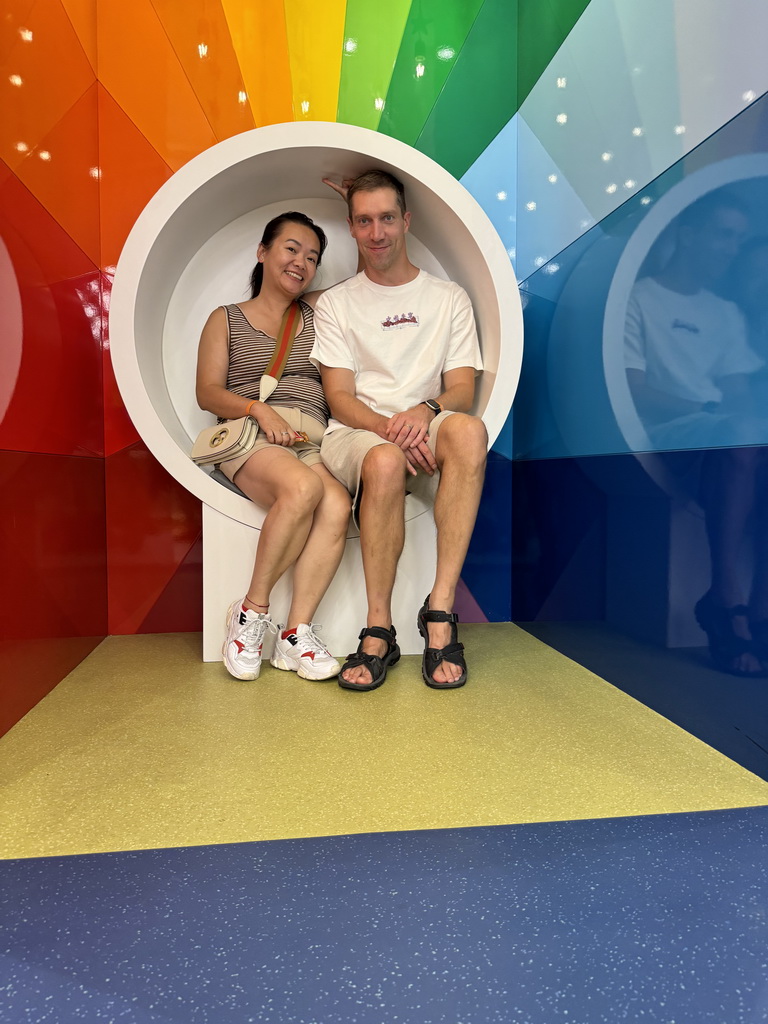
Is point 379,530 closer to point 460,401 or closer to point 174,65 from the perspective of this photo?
point 460,401

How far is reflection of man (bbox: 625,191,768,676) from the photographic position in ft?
3.70

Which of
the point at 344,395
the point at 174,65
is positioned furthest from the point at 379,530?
the point at 174,65

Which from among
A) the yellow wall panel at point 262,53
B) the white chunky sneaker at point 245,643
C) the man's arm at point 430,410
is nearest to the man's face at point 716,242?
the man's arm at point 430,410

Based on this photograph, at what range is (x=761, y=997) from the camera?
621 mm

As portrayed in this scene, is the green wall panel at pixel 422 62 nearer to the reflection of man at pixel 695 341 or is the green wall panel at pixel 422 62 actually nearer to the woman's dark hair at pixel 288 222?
the woman's dark hair at pixel 288 222

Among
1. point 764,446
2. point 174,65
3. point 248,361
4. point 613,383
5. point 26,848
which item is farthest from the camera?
point 174,65

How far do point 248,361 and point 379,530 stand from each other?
659 mm

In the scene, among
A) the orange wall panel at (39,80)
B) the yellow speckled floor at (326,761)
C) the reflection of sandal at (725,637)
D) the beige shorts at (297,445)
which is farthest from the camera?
the beige shorts at (297,445)

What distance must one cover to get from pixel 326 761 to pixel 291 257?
1394mm

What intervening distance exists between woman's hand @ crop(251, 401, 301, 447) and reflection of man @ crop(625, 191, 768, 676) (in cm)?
87

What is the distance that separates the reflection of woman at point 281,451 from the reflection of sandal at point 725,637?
0.78m

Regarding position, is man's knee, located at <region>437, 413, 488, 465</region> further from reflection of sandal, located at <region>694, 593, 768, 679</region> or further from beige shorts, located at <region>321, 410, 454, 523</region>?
reflection of sandal, located at <region>694, 593, 768, 679</region>

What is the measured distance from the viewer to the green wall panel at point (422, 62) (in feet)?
7.34

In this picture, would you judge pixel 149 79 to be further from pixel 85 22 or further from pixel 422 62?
pixel 422 62
